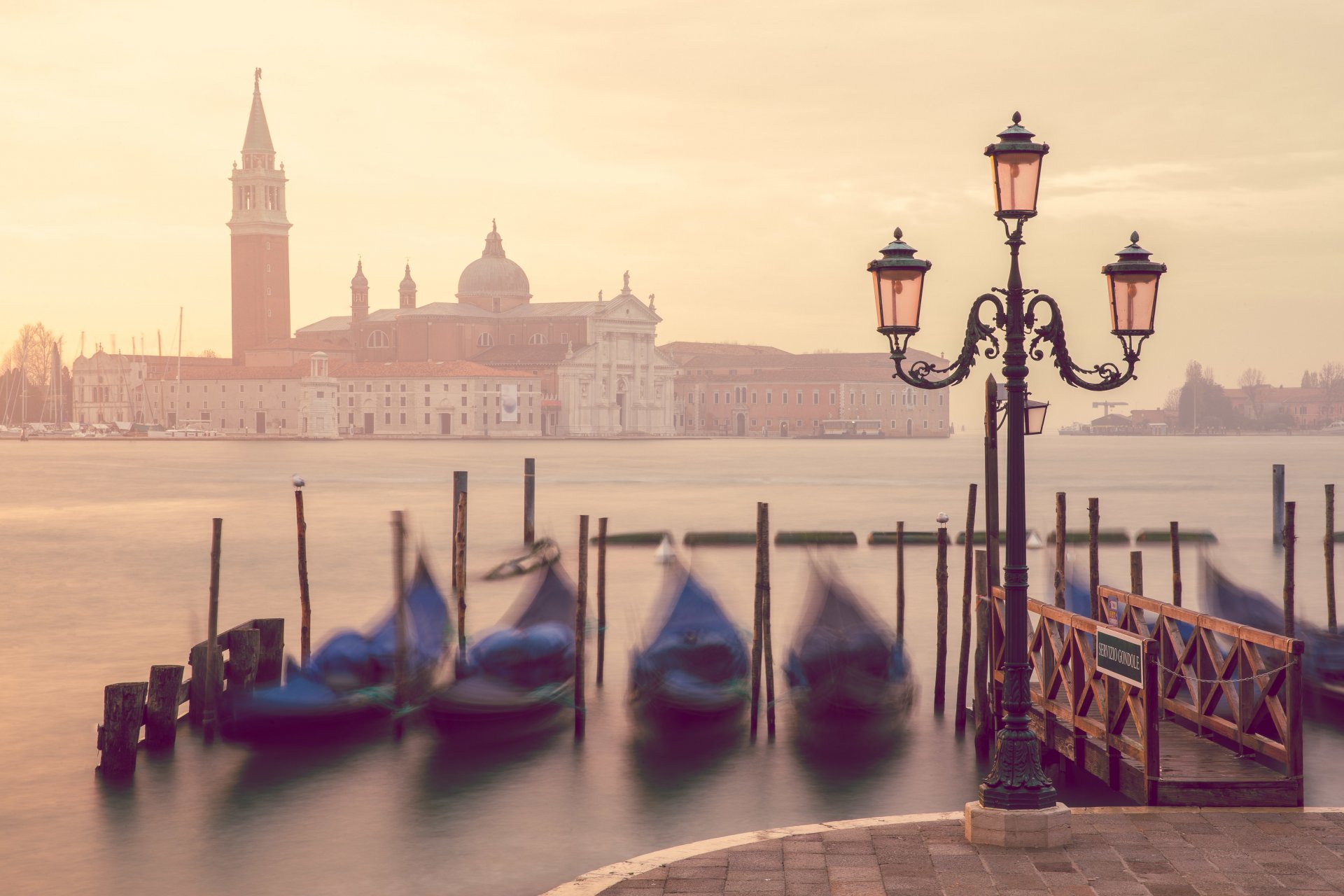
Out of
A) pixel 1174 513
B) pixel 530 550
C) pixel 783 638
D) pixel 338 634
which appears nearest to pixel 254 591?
pixel 530 550

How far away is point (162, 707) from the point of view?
10250 mm

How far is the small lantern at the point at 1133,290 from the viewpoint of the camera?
6.48 metres

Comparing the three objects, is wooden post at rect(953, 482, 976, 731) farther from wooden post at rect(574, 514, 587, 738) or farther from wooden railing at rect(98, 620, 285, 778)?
wooden railing at rect(98, 620, 285, 778)

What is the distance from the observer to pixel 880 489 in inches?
2004

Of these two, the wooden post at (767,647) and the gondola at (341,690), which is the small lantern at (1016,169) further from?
the gondola at (341,690)

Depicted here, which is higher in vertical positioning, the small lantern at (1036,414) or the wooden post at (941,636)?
the small lantern at (1036,414)

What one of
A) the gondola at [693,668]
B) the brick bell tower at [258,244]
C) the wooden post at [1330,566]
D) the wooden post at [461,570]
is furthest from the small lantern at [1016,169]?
the brick bell tower at [258,244]

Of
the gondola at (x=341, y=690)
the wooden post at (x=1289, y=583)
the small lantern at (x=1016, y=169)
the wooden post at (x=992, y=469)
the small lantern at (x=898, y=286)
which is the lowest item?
the gondola at (x=341, y=690)

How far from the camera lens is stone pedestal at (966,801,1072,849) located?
6199mm

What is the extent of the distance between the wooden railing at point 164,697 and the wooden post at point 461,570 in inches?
62.3

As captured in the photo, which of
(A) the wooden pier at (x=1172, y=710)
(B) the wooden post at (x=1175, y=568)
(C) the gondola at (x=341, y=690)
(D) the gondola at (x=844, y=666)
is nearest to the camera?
(A) the wooden pier at (x=1172, y=710)

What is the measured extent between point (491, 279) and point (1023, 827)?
10280 cm

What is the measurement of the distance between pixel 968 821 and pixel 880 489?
44892 millimetres

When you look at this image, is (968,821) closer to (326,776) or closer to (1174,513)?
(326,776)
